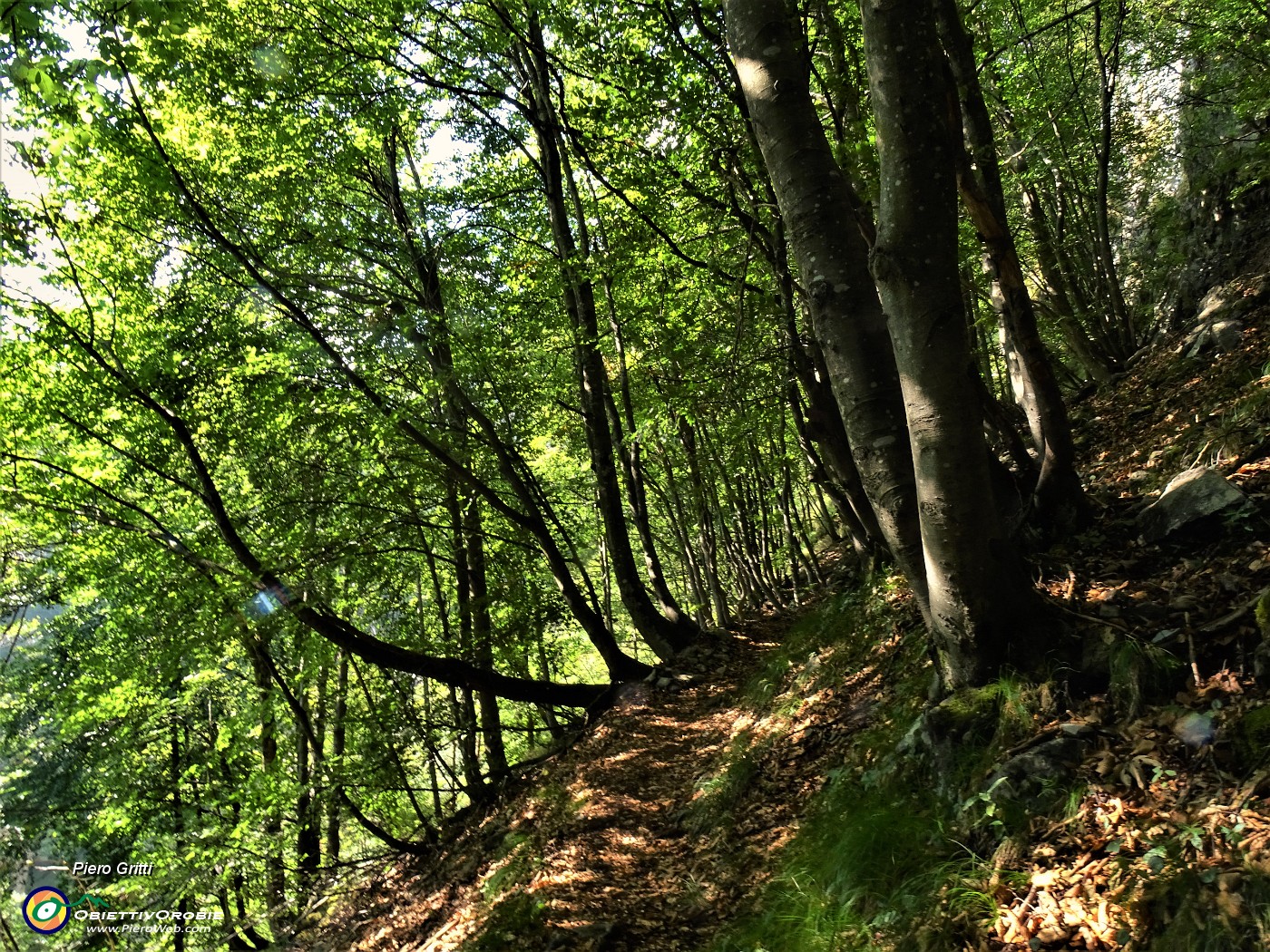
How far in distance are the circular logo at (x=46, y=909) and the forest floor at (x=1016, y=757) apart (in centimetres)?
420

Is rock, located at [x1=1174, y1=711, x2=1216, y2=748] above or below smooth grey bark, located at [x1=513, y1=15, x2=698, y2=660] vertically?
below

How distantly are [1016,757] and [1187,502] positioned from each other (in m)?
1.90

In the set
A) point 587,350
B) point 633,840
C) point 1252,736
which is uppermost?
point 587,350

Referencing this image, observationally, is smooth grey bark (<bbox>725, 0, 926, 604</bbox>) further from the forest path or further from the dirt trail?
the dirt trail

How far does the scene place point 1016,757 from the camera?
3094 millimetres

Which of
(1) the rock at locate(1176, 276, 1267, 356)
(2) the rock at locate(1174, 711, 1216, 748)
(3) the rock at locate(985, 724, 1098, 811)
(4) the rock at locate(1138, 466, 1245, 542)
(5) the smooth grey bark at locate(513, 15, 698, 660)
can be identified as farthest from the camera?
(5) the smooth grey bark at locate(513, 15, 698, 660)

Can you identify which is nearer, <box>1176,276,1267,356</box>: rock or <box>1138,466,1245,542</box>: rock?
<box>1138,466,1245,542</box>: rock

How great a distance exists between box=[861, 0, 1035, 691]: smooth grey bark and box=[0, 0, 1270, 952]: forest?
0.07 feet

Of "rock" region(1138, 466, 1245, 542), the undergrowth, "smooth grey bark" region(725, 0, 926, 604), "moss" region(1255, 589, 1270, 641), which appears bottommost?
the undergrowth

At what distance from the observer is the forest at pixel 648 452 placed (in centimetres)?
306

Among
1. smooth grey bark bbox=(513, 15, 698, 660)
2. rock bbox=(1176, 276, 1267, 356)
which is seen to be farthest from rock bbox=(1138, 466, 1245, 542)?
smooth grey bark bbox=(513, 15, 698, 660)

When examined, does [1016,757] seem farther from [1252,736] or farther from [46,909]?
[46,909]

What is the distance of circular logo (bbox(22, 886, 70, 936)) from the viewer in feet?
31.4

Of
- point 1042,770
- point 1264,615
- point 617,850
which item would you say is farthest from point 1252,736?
point 617,850
